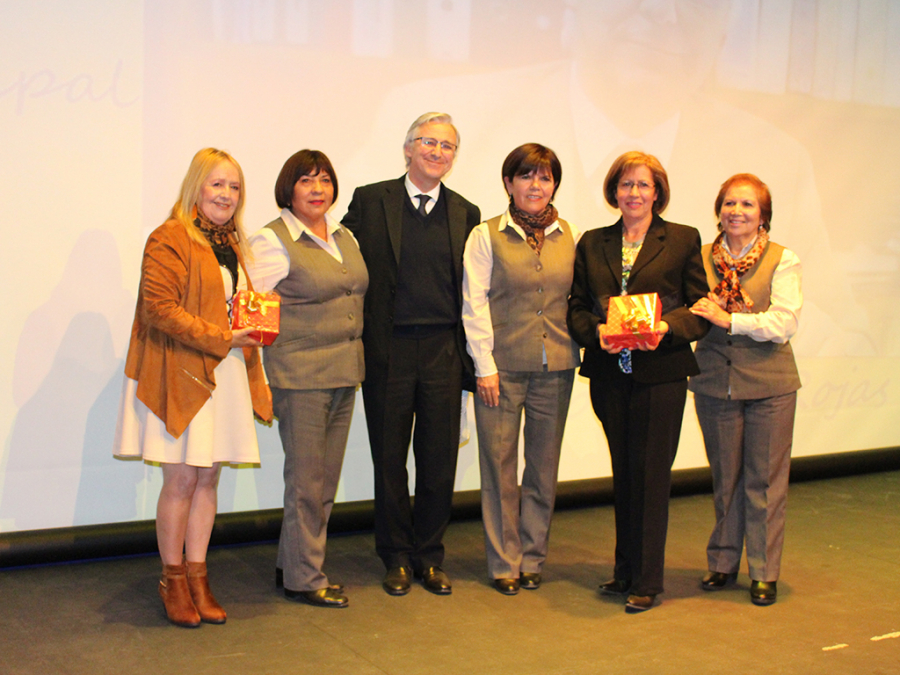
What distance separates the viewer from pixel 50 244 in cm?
356

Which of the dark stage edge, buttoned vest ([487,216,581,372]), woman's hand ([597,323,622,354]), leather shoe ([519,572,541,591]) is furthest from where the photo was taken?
the dark stage edge

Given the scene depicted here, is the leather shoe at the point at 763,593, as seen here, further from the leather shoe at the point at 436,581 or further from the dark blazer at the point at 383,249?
the dark blazer at the point at 383,249

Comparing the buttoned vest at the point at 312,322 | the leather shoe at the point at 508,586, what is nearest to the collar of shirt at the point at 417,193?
the buttoned vest at the point at 312,322

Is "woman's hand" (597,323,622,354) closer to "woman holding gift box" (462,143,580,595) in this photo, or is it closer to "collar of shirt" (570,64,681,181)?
"woman holding gift box" (462,143,580,595)

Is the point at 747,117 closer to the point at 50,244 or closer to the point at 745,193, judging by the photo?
the point at 745,193

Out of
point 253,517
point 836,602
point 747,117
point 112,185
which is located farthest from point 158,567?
point 747,117

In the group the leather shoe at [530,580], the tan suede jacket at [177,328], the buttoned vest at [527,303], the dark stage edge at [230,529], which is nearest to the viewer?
the tan suede jacket at [177,328]

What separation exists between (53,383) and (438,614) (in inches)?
70.7

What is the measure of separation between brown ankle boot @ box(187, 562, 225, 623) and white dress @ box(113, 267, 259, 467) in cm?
39

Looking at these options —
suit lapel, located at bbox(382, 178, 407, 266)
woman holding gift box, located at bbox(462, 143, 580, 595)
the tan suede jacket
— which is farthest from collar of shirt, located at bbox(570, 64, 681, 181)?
the tan suede jacket

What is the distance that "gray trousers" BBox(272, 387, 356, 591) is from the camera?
124 inches

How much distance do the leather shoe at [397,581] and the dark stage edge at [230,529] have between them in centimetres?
79

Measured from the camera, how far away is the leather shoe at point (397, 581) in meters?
3.30

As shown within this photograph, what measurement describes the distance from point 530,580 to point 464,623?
45cm
